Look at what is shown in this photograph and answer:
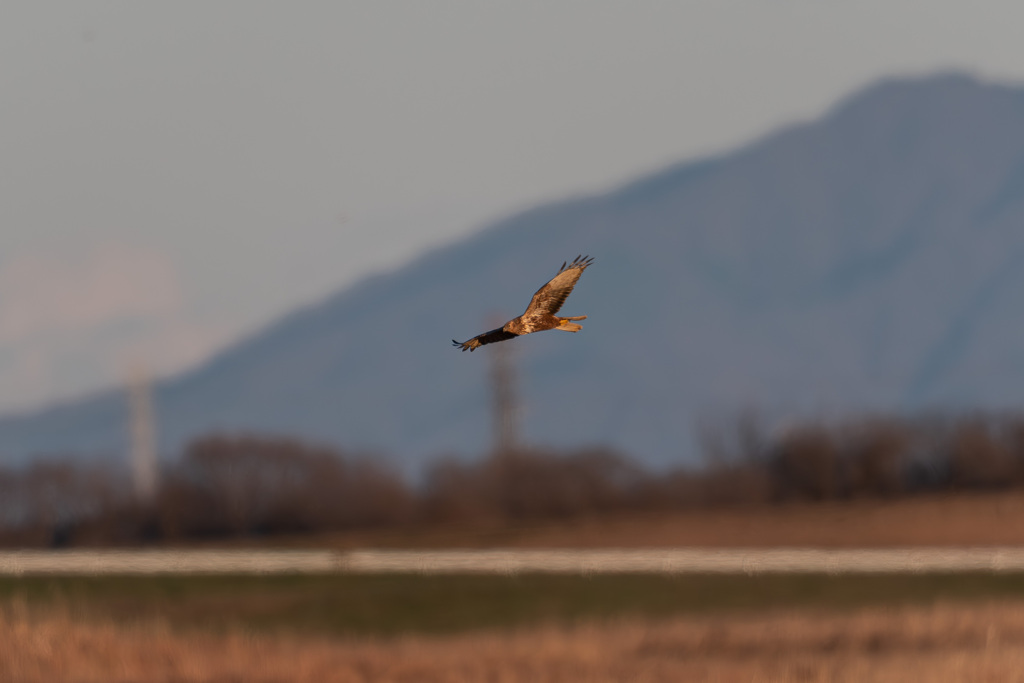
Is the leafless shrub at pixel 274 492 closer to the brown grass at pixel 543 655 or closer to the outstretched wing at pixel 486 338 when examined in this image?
the brown grass at pixel 543 655

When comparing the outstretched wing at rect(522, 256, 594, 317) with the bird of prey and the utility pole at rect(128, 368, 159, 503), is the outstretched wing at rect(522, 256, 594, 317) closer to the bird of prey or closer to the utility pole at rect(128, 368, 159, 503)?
the bird of prey

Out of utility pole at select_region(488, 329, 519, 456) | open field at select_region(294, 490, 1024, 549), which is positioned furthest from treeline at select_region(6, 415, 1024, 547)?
open field at select_region(294, 490, 1024, 549)

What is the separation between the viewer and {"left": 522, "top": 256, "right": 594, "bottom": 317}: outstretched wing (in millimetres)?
6770

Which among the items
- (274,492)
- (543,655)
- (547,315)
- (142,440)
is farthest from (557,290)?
(142,440)

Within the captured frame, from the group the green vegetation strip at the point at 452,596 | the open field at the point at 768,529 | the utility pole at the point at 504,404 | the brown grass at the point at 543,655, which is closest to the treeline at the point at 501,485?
the utility pole at the point at 504,404

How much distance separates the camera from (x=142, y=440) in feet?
257

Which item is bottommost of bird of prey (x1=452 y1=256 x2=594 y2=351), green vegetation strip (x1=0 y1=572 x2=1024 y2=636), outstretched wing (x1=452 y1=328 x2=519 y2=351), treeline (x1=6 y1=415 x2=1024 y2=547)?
green vegetation strip (x1=0 y1=572 x2=1024 y2=636)

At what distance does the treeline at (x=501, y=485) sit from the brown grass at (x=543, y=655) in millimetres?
35060

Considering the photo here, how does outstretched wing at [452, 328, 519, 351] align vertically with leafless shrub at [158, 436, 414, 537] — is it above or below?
above

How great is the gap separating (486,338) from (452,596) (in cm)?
3502

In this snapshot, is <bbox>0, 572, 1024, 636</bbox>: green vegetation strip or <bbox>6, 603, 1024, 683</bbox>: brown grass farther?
<bbox>0, 572, 1024, 636</bbox>: green vegetation strip

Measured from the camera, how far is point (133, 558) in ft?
155

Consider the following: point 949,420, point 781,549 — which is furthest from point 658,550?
point 949,420

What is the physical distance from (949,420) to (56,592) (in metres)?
40.8
